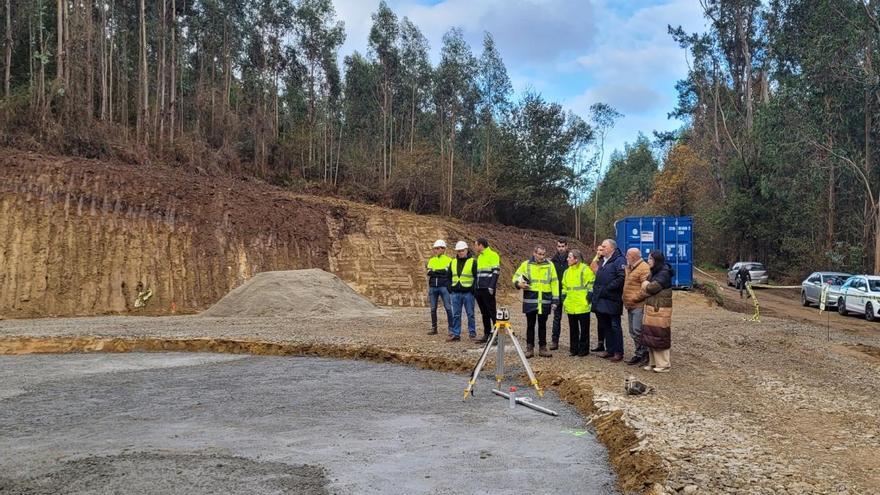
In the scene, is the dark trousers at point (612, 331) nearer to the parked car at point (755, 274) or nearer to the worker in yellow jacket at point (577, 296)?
the worker in yellow jacket at point (577, 296)

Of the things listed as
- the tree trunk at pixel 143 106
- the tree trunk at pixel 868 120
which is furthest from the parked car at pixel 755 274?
the tree trunk at pixel 143 106

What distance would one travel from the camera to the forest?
1111 inches

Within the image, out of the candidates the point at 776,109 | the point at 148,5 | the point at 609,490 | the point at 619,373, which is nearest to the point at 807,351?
the point at 619,373

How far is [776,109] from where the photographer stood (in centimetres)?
3047

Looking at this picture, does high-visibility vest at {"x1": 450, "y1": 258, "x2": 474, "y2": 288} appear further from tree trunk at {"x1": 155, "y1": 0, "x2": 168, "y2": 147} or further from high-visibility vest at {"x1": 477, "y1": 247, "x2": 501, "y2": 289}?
tree trunk at {"x1": 155, "y1": 0, "x2": 168, "y2": 147}

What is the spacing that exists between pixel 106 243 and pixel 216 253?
3568 millimetres

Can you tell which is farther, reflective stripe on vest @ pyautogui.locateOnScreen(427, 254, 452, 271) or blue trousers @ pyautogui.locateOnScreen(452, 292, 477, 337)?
reflective stripe on vest @ pyautogui.locateOnScreen(427, 254, 452, 271)

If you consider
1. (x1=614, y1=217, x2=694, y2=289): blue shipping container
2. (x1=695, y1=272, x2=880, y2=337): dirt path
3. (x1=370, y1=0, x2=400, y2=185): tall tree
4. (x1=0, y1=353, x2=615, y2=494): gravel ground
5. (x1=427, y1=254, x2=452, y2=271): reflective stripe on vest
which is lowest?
(x1=695, y1=272, x2=880, y2=337): dirt path

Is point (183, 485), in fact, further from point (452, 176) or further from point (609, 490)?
point (452, 176)

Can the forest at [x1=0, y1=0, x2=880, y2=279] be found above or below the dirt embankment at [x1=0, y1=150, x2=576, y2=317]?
above

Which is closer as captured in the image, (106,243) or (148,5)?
(106,243)

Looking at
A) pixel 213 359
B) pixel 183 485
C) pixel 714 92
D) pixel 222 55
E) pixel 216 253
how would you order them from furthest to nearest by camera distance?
pixel 714 92, pixel 222 55, pixel 216 253, pixel 213 359, pixel 183 485

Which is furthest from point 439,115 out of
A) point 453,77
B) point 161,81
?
point 161,81

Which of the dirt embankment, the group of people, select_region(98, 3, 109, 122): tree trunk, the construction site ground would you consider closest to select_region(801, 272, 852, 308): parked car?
the construction site ground
